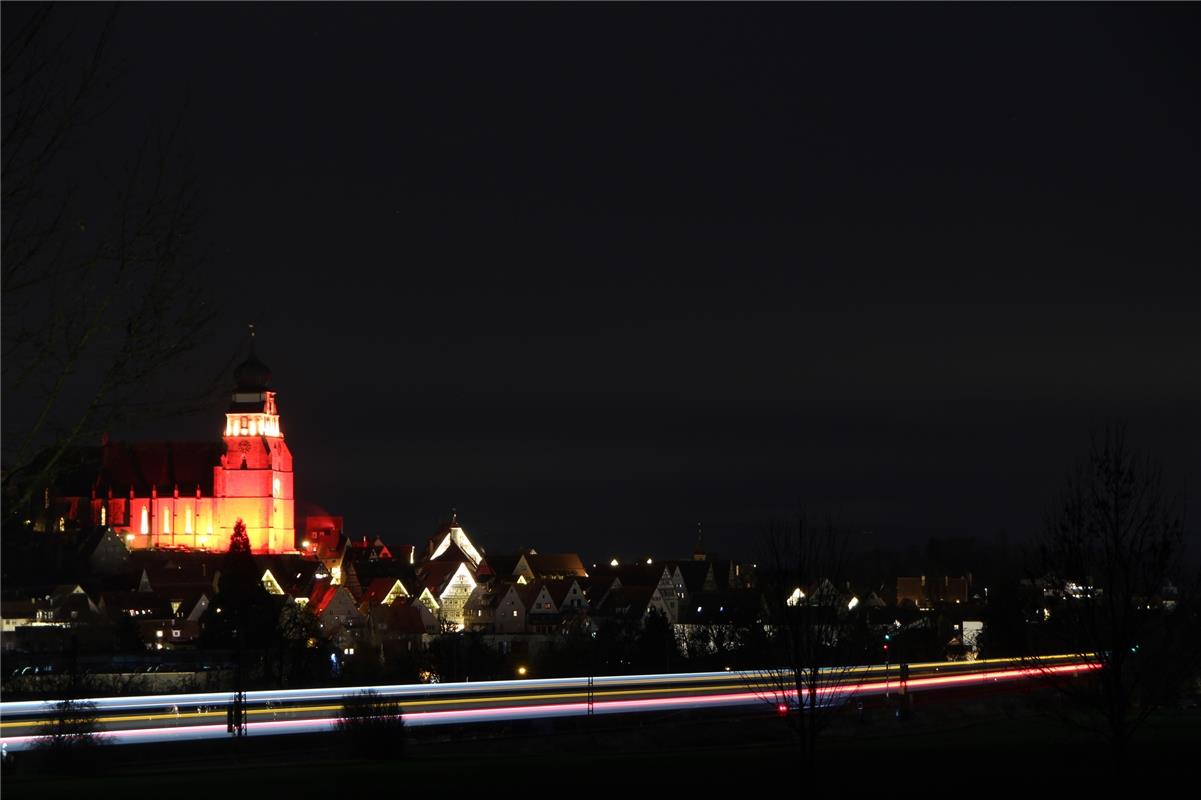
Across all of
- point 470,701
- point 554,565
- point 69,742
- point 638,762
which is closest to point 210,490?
point 554,565

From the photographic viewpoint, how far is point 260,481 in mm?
181500

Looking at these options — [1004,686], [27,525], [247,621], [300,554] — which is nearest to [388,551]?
[300,554]

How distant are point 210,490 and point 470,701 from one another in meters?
136

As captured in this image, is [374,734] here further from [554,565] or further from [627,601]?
[554,565]

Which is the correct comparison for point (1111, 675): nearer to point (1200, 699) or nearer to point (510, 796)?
point (510, 796)

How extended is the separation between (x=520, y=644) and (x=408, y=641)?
276 inches

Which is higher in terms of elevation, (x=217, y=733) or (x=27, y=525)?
(x=27, y=525)

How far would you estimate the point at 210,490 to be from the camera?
594 ft

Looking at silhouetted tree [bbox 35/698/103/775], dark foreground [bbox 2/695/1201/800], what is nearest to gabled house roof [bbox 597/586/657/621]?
dark foreground [bbox 2/695/1201/800]

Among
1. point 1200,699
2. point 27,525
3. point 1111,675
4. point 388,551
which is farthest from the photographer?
point 388,551

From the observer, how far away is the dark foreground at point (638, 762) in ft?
91.3

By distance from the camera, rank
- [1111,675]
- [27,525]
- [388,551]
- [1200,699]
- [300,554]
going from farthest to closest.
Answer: [388,551] < [300,554] < [1200,699] < [1111,675] < [27,525]

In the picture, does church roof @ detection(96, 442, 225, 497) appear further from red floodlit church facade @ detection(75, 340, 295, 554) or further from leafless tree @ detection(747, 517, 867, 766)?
leafless tree @ detection(747, 517, 867, 766)

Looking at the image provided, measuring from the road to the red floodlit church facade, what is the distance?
A: 4783 inches
